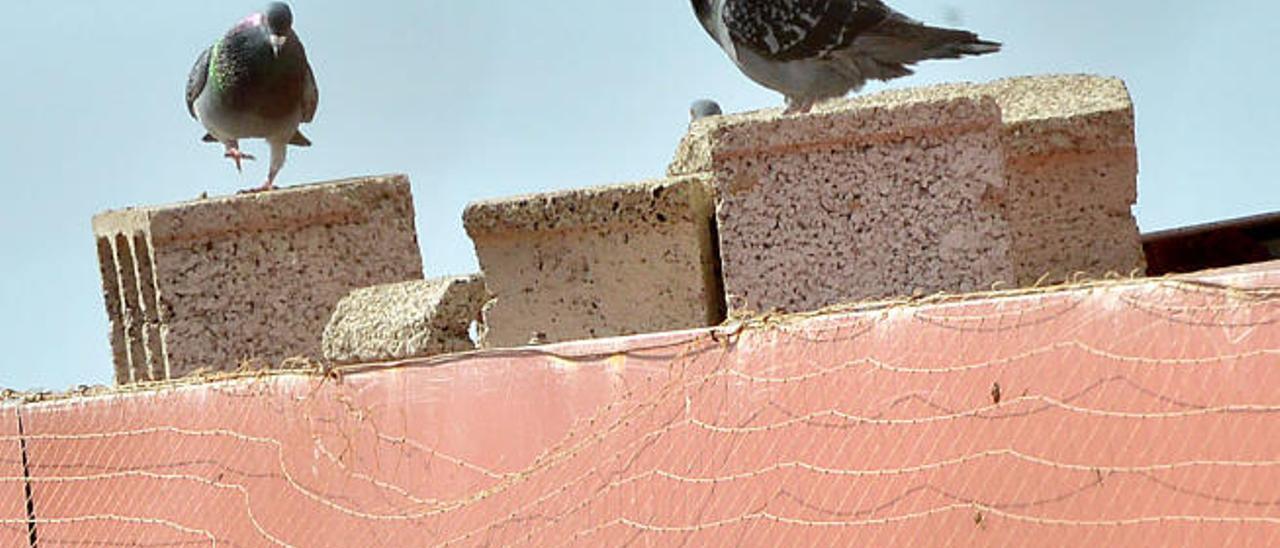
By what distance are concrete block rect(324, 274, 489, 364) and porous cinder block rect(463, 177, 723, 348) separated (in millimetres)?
66

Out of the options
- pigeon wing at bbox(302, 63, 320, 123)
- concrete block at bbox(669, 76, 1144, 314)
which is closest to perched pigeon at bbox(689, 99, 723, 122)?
pigeon wing at bbox(302, 63, 320, 123)

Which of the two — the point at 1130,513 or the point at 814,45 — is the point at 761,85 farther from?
the point at 1130,513

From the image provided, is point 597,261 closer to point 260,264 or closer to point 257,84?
point 260,264

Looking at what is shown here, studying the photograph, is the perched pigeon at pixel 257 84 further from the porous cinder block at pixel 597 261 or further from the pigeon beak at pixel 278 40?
the porous cinder block at pixel 597 261

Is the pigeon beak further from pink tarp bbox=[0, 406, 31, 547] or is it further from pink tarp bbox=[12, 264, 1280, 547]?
pink tarp bbox=[12, 264, 1280, 547]

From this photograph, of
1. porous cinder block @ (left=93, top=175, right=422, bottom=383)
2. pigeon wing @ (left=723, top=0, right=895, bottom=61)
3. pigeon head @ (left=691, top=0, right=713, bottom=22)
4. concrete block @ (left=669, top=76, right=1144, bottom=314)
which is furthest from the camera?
pigeon head @ (left=691, top=0, right=713, bottom=22)

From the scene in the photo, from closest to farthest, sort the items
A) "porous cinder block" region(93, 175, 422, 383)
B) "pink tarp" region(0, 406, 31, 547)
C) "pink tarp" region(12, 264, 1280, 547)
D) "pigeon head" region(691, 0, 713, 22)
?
"pink tarp" region(12, 264, 1280, 547), "pink tarp" region(0, 406, 31, 547), "porous cinder block" region(93, 175, 422, 383), "pigeon head" region(691, 0, 713, 22)

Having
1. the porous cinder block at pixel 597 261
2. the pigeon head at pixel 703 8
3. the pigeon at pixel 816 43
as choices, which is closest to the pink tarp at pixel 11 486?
the porous cinder block at pixel 597 261

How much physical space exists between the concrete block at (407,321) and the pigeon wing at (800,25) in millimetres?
1545

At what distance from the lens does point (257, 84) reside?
9586mm

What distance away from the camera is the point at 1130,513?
384cm

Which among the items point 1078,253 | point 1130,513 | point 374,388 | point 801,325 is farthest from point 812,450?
point 1078,253

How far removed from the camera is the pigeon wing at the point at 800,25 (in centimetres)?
724

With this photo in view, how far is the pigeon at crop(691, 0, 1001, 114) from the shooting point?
725cm
